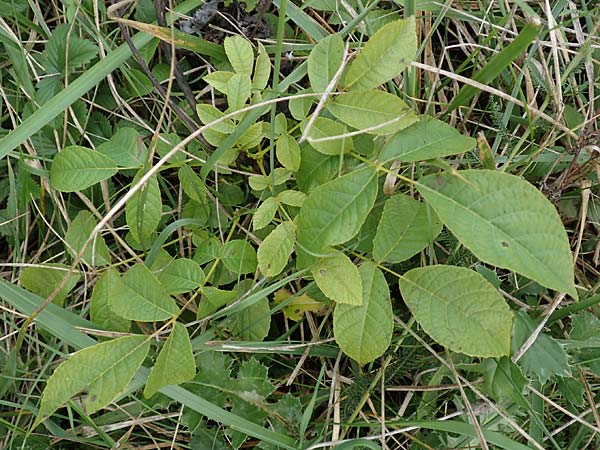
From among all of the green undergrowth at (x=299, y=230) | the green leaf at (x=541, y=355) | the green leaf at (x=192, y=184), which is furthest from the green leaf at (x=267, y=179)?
the green leaf at (x=541, y=355)

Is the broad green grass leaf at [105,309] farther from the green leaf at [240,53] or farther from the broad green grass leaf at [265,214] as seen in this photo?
the green leaf at [240,53]

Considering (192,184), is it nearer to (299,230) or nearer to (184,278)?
(184,278)

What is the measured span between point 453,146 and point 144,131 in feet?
2.63

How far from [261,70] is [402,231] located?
433 mm

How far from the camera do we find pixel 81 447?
1501 mm

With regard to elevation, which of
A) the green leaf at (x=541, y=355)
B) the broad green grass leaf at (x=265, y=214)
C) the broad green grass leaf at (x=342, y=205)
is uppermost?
the broad green grass leaf at (x=342, y=205)

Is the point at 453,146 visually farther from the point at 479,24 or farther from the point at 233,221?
the point at 479,24

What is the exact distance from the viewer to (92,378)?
1112 mm

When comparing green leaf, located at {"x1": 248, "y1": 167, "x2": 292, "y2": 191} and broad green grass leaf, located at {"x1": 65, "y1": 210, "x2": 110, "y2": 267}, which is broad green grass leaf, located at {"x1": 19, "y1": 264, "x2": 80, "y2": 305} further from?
green leaf, located at {"x1": 248, "y1": 167, "x2": 292, "y2": 191}

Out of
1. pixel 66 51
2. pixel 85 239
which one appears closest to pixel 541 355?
pixel 85 239

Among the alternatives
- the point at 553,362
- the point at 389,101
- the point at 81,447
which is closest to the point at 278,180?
the point at 389,101

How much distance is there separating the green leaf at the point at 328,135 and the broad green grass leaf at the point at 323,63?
63 mm

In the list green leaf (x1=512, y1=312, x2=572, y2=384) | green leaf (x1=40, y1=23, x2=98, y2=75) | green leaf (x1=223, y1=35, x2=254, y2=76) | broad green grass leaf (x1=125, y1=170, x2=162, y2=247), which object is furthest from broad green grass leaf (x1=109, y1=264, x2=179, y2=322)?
green leaf (x1=512, y1=312, x2=572, y2=384)

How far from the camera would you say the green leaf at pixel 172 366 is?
113cm
